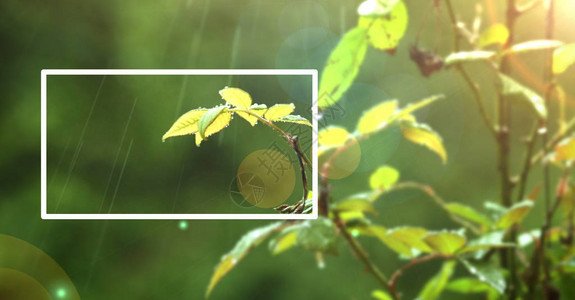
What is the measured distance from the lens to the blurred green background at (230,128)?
4.03 feet

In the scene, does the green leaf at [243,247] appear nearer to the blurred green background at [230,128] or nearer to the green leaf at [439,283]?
the green leaf at [439,283]

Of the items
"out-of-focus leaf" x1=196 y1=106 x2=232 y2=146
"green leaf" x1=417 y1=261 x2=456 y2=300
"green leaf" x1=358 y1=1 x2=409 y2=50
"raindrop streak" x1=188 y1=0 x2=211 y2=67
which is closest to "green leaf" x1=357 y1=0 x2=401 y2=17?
"green leaf" x1=358 y1=1 x2=409 y2=50

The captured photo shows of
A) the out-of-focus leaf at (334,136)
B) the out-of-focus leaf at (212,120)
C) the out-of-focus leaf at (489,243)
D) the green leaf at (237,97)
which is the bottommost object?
the out-of-focus leaf at (489,243)

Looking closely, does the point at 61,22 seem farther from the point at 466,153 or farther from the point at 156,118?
the point at 466,153

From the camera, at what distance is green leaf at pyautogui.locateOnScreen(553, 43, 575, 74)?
45 centimetres

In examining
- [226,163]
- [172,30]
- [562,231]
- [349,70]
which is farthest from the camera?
[172,30]

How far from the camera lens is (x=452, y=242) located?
0.44m

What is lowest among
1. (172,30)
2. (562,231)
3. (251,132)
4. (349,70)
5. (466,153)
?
(562,231)

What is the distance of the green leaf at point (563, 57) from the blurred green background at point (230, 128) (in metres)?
0.69

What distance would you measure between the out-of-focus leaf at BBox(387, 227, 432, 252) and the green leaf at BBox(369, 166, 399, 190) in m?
0.10

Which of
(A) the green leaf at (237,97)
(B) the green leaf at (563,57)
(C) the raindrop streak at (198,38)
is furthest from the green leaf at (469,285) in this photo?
(C) the raindrop streak at (198,38)

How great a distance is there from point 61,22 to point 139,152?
1.67 feet

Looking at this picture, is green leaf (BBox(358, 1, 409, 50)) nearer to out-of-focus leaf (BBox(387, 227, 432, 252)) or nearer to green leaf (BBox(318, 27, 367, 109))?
green leaf (BBox(318, 27, 367, 109))

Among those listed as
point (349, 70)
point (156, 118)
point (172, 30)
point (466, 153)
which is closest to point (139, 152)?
point (156, 118)
